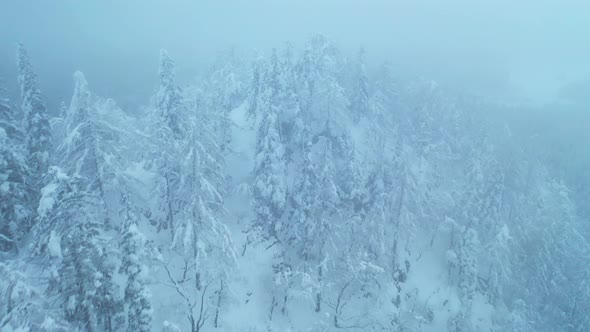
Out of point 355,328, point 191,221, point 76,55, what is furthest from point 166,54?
point 76,55

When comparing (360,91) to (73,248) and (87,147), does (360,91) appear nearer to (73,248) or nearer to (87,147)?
(87,147)

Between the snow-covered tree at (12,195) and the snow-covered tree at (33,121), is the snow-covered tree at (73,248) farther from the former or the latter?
the snow-covered tree at (33,121)

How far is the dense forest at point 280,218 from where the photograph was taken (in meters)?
21.3

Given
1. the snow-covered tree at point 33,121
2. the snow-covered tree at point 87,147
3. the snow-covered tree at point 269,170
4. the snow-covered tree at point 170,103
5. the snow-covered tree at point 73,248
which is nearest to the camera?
the snow-covered tree at point 73,248

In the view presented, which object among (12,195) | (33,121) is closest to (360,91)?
(33,121)

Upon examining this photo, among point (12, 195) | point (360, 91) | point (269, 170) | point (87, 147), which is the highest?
point (87, 147)

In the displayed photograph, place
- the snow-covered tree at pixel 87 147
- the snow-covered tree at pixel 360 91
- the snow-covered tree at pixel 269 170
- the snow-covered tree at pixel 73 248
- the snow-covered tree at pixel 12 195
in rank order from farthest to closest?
the snow-covered tree at pixel 360 91 < the snow-covered tree at pixel 269 170 < the snow-covered tree at pixel 87 147 < the snow-covered tree at pixel 12 195 < the snow-covered tree at pixel 73 248

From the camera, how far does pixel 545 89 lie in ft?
419

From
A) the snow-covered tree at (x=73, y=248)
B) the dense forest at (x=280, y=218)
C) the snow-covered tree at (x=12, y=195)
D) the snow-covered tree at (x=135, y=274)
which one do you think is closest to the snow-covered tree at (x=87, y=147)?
the dense forest at (x=280, y=218)

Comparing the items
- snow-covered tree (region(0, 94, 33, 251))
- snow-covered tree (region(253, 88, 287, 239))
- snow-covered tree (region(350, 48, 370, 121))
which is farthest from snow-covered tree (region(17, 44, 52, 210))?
snow-covered tree (region(350, 48, 370, 121))

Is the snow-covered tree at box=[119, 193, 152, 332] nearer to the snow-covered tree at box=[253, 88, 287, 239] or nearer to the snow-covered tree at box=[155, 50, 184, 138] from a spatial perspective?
the snow-covered tree at box=[155, 50, 184, 138]

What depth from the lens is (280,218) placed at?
32.7 meters

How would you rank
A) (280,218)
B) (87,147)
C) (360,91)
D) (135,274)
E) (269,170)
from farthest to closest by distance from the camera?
(360,91) → (280,218) → (269,170) → (87,147) → (135,274)

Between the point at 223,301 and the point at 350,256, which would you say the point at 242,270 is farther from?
the point at 350,256
